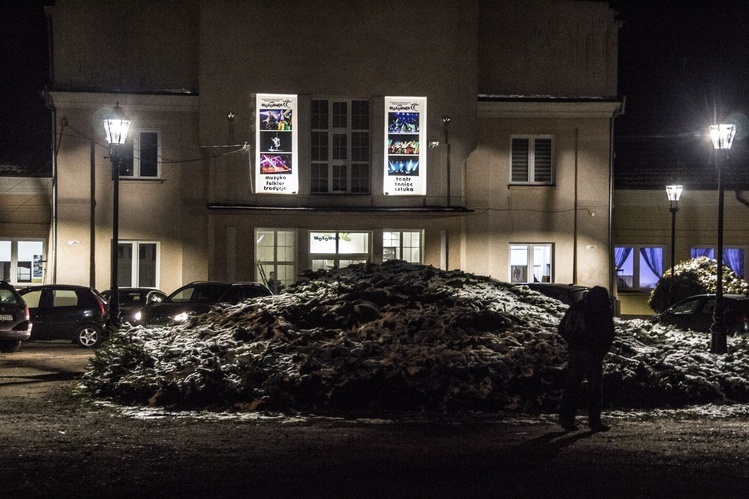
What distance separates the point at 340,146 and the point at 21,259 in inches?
458

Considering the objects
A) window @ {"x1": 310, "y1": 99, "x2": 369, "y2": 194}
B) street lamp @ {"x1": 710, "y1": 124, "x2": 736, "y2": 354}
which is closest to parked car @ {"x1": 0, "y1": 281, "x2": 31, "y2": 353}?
window @ {"x1": 310, "y1": 99, "x2": 369, "y2": 194}

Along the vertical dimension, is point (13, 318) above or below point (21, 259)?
below

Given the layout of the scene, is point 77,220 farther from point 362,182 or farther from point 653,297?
point 653,297

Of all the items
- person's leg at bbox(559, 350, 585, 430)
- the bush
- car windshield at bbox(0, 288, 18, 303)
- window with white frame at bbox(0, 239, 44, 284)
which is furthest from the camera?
window with white frame at bbox(0, 239, 44, 284)

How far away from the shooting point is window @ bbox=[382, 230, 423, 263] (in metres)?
35.4

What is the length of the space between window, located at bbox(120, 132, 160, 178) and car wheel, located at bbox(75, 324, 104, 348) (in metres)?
9.91

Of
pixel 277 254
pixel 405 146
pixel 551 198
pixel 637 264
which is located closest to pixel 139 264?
pixel 277 254

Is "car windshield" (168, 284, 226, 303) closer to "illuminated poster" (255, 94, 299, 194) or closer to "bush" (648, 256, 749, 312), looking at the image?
"illuminated poster" (255, 94, 299, 194)

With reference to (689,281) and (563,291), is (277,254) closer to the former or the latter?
(563,291)

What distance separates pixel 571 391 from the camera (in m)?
12.5

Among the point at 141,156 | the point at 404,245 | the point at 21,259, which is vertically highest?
the point at 141,156

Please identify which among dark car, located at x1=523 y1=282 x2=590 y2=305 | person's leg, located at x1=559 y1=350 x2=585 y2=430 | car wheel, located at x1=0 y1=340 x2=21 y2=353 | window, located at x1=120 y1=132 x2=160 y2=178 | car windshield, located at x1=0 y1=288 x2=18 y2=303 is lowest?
car wheel, located at x1=0 y1=340 x2=21 y2=353

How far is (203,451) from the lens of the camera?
10945 mm

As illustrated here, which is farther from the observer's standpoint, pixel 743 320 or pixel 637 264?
pixel 637 264
